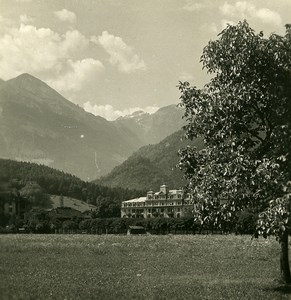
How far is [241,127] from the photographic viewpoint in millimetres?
25031

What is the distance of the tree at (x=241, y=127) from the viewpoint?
878 inches

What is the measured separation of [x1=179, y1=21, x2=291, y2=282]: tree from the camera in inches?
878

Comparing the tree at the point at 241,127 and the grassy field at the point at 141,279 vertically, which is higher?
the tree at the point at 241,127

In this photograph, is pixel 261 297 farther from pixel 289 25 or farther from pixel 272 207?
pixel 289 25

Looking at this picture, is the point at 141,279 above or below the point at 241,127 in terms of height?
below

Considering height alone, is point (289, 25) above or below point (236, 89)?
above

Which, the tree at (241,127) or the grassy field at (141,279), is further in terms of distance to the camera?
the tree at (241,127)

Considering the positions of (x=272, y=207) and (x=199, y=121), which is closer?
(x=272, y=207)

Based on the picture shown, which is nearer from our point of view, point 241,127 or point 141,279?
point 241,127

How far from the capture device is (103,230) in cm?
15438

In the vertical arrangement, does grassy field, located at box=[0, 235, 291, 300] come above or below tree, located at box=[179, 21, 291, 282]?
below

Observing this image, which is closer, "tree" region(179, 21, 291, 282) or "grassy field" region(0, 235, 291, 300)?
"grassy field" region(0, 235, 291, 300)

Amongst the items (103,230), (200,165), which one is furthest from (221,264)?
(103,230)

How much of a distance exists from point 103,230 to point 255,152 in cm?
13409
